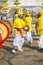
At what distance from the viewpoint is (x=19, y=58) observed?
1015 cm

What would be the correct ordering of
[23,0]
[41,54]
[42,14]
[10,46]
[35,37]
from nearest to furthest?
[41,54]
[42,14]
[10,46]
[35,37]
[23,0]

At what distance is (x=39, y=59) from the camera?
32.8ft

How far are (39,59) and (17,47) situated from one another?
5.25 ft

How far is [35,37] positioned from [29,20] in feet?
5.87

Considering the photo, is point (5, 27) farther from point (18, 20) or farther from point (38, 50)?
point (38, 50)

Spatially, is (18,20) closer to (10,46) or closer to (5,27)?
(5,27)

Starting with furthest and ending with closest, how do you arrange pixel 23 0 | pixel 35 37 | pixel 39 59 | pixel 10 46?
pixel 23 0, pixel 35 37, pixel 10 46, pixel 39 59

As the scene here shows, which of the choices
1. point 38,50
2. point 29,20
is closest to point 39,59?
point 38,50

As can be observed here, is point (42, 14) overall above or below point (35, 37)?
above

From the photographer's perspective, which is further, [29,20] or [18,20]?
[29,20]

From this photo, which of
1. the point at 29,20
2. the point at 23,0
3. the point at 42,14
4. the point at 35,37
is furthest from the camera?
the point at 23,0

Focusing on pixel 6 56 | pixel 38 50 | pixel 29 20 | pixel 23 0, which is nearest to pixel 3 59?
pixel 6 56

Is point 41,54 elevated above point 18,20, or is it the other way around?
point 18,20

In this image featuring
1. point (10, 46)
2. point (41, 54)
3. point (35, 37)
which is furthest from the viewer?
point (35, 37)
